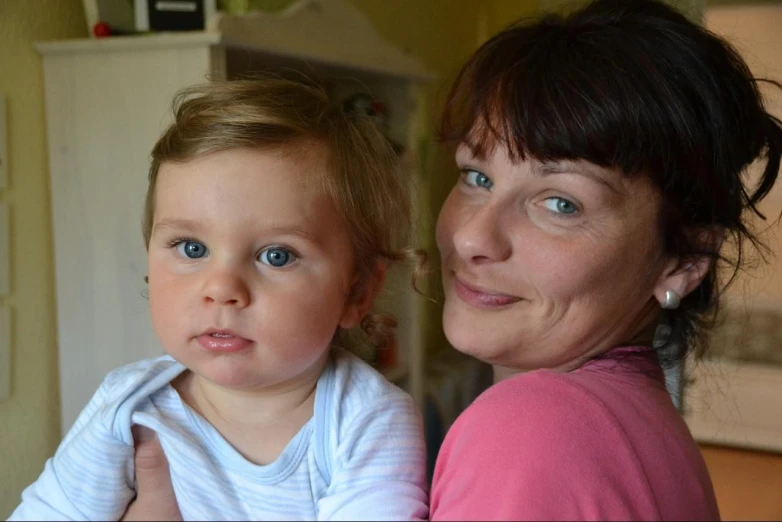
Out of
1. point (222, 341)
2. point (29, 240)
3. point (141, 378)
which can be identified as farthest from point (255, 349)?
point (29, 240)

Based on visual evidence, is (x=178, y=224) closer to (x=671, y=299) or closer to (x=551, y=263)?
(x=551, y=263)

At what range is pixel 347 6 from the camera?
52.0 inches

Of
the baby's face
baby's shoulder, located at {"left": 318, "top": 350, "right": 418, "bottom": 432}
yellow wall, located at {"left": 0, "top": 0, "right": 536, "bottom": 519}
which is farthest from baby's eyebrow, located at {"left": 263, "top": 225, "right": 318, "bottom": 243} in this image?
yellow wall, located at {"left": 0, "top": 0, "right": 536, "bottom": 519}

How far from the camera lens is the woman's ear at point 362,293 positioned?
763mm

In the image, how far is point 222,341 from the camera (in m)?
0.66

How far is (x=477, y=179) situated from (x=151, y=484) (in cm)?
43

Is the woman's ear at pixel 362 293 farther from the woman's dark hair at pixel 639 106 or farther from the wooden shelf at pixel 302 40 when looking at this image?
the wooden shelf at pixel 302 40

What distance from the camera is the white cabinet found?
1.02m

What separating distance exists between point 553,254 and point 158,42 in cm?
60

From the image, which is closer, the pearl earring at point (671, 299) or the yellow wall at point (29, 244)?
the pearl earring at point (671, 299)

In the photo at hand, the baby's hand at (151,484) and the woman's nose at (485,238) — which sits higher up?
the woman's nose at (485,238)

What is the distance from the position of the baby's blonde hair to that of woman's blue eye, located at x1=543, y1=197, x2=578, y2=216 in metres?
0.15

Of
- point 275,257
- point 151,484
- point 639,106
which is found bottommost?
point 151,484

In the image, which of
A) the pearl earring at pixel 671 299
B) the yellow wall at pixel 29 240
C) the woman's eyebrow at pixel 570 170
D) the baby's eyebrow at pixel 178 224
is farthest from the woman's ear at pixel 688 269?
the yellow wall at pixel 29 240
